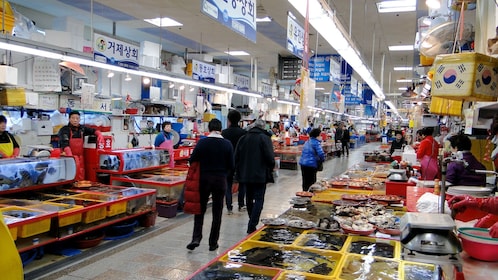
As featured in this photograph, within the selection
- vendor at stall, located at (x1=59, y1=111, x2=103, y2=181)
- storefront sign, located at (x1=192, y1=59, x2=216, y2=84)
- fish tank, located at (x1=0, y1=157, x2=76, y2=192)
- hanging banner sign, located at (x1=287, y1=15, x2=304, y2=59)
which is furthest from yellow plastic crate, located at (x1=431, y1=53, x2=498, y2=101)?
storefront sign, located at (x1=192, y1=59, x2=216, y2=84)

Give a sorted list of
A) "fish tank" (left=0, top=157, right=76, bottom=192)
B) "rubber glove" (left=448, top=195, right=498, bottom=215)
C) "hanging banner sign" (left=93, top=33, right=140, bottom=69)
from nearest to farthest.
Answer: "rubber glove" (left=448, top=195, right=498, bottom=215) → "fish tank" (left=0, top=157, right=76, bottom=192) → "hanging banner sign" (left=93, top=33, right=140, bottom=69)

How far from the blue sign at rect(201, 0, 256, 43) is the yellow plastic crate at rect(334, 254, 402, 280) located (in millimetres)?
3248

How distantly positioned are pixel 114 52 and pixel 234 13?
394 centimetres

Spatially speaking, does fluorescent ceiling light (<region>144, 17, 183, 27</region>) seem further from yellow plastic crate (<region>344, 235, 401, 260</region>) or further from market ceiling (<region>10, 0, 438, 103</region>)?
yellow plastic crate (<region>344, 235, 401, 260</region>)

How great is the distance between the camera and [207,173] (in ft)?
17.0

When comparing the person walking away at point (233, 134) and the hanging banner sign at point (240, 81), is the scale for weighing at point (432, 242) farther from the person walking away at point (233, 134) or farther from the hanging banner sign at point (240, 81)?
the hanging banner sign at point (240, 81)

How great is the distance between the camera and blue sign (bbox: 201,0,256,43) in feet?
15.7

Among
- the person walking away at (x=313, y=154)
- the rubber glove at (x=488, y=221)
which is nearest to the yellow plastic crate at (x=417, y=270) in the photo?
the rubber glove at (x=488, y=221)

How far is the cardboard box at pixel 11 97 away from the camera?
8859 millimetres

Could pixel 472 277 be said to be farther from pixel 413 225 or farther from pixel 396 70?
pixel 396 70

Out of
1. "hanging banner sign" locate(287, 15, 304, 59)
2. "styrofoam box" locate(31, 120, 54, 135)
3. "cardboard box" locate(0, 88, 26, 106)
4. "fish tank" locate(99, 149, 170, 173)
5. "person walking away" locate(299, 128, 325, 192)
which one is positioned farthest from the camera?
"styrofoam box" locate(31, 120, 54, 135)

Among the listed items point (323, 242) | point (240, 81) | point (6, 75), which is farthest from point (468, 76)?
point (240, 81)

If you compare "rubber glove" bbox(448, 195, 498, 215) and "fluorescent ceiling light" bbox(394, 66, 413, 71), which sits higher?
"fluorescent ceiling light" bbox(394, 66, 413, 71)

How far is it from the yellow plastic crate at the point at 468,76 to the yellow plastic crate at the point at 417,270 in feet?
4.50
